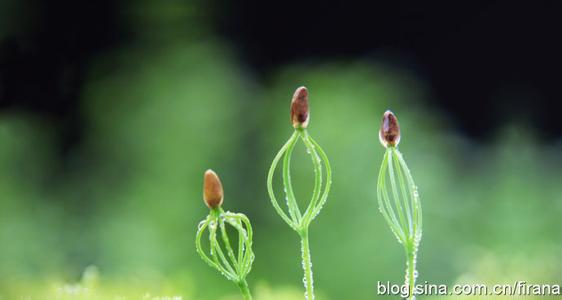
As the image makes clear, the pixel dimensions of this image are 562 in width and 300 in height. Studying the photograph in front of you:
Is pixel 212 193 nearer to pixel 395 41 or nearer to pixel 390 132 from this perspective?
pixel 390 132

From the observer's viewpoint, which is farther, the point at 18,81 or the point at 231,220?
the point at 18,81

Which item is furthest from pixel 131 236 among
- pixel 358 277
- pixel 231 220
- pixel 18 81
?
pixel 231 220

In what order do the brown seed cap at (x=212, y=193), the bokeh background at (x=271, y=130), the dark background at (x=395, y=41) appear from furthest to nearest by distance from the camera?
1. the dark background at (x=395, y=41)
2. the bokeh background at (x=271, y=130)
3. the brown seed cap at (x=212, y=193)

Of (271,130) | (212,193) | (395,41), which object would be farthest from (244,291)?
(395,41)

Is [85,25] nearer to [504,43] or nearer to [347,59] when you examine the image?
[347,59]

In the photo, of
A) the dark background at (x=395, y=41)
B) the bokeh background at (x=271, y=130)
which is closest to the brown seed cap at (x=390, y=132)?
the bokeh background at (x=271, y=130)

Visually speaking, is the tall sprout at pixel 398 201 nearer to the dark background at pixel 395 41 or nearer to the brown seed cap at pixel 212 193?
the brown seed cap at pixel 212 193

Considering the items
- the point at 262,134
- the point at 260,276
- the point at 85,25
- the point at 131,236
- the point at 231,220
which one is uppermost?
the point at 85,25

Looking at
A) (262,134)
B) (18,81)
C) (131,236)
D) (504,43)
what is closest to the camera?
(131,236)
